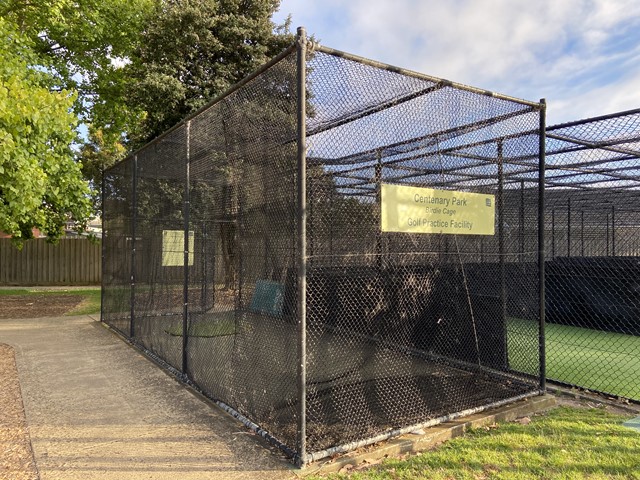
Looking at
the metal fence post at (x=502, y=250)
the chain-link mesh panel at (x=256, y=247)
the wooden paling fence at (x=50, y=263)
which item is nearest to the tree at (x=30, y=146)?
the chain-link mesh panel at (x=256, y=247)

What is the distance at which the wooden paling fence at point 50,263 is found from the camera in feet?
56.4

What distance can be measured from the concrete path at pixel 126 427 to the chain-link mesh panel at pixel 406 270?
24.8 inches

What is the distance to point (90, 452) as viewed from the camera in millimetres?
3447

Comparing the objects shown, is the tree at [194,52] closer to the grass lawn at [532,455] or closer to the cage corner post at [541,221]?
the cage corner post at [541,221]

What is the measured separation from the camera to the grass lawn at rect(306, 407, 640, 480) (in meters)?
3.13

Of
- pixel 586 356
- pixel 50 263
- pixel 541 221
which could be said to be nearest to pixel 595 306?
pixel 586 356

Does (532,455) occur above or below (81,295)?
above

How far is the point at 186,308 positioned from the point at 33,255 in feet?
51.0

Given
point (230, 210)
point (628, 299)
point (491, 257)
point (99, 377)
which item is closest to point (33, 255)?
point (99, 377)

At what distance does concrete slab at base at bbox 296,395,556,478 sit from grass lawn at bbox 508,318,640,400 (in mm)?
684

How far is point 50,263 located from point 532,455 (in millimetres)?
18852

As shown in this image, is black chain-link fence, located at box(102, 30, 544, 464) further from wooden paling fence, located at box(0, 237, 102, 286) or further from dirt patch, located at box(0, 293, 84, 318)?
wooden paling fence, located at box(0, 237, 102, 286)

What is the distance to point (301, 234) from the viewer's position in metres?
3.17

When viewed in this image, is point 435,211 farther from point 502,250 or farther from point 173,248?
point 173,248
